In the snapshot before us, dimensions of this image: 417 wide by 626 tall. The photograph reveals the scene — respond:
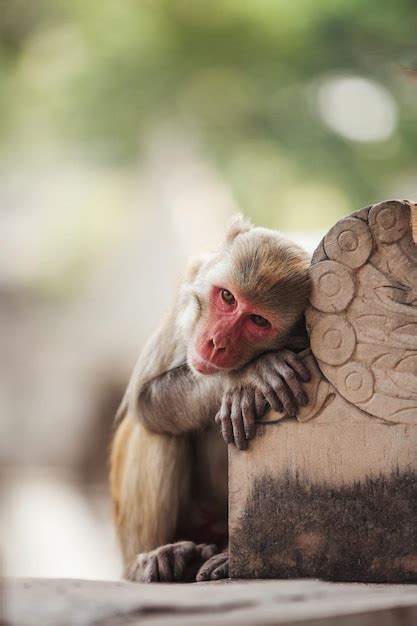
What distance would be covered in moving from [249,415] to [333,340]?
44cm

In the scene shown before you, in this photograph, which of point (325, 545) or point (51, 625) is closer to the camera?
point (51, 625)

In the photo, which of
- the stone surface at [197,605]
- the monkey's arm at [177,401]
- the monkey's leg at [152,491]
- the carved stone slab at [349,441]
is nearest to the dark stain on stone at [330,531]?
the carved stone slab at [349,441]

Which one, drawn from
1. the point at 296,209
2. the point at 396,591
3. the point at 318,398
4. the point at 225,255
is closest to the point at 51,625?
the point at 396,591

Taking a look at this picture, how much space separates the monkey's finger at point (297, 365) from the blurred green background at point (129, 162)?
6.59 metres

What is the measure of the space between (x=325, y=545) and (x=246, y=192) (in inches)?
305

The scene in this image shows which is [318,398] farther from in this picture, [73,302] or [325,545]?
[73,302]

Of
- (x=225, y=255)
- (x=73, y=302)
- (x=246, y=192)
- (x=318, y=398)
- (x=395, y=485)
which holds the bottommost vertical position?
(x=395, y=485)

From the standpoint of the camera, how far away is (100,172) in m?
11.2

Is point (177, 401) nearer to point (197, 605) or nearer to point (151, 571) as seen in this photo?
point (151, 571)

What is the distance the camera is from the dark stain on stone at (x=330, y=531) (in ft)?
11.1

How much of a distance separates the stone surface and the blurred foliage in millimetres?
7734

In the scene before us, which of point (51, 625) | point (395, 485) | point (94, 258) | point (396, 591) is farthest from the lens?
point (94, 258)

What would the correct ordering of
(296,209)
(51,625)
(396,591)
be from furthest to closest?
(296,209), (396,591), (51,625)

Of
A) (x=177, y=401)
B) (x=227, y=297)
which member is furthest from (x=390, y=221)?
(x=177, y=401)
